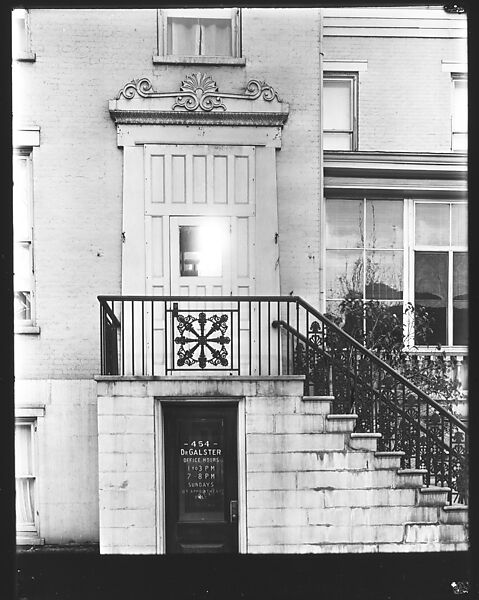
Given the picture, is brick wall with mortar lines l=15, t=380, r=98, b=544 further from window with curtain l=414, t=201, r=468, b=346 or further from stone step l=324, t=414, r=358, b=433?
window with curtain l=414, t=201, r=468, b=346

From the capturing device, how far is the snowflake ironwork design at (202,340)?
15.4 feet

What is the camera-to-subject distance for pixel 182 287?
480 cm

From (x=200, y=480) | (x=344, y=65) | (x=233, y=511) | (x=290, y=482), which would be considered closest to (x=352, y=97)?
(x=344, y=65)

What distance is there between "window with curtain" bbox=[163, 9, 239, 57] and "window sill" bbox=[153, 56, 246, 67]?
Result: 0.05 meters

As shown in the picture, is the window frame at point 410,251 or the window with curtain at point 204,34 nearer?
the window with curtain at point 204,34

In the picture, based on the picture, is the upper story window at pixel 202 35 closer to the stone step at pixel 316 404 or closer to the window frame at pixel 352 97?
the window frame at pixel 352 97

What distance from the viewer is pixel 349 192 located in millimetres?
5656

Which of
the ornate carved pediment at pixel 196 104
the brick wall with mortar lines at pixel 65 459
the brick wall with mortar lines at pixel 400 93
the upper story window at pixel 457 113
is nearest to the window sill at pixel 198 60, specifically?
the ornate carved pediment at pixel 196 104

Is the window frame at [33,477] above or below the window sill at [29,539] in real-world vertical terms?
above

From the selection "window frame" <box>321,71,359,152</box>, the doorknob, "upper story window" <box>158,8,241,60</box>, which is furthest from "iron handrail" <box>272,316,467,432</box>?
"upper story window" <box>158,8,241,60</box>

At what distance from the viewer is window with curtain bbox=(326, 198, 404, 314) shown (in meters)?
5.23

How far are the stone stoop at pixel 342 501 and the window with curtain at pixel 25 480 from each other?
178 cm

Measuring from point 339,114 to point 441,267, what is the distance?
6.65 ft

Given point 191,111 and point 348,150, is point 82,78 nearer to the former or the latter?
point 191,111
